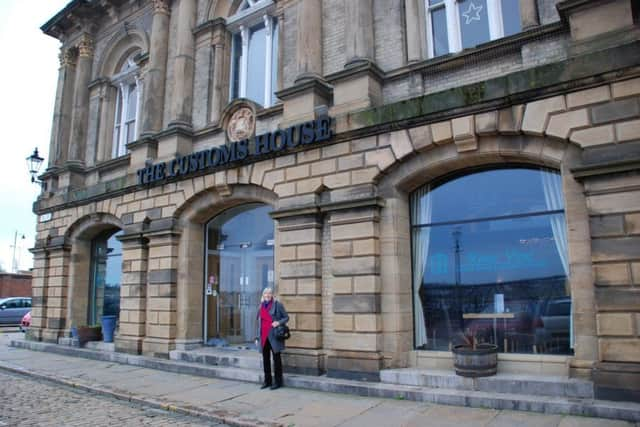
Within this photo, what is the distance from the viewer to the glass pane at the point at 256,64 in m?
13.1

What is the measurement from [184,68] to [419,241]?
8.47 meters

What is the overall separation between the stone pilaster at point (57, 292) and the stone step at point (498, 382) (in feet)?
40.5

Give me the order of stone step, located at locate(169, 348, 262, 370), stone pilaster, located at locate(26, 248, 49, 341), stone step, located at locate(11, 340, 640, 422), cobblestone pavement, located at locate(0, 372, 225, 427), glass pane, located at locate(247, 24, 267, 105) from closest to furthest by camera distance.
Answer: stone step, located at locate(11, 340, 640, 422), cobblestone pavement, located at locate(0, 372, 225, 427), stone step, located at locate(169, 348, 262, 370), glass pane, located at locate(247, 24, 267, 105), stone pilaster, located at locate(26, 248, 49, 341)

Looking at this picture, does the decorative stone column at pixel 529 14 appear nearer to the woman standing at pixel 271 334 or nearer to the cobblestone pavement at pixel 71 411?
the woman standing at pixel 271 334

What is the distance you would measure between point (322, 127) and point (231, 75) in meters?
5.08

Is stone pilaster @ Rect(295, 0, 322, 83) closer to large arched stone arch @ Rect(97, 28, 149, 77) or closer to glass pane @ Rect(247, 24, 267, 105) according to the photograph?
glass pane @ Rect(247, 24, 267, 105)

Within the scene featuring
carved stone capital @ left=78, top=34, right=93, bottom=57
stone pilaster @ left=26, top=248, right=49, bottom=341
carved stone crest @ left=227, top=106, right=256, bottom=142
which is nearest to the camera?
carved stone crest @ left=227, top=106, right=256, bottom=142

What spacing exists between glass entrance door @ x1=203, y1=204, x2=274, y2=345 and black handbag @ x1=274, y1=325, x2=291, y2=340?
9.34 feet

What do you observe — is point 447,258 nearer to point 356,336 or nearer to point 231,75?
point 356,336

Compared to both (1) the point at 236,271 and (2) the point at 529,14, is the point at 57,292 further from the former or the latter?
(2) the point at 529,14

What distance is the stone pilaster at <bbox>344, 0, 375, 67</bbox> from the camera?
9.98 metres

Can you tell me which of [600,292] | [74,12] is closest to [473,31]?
[600,292]

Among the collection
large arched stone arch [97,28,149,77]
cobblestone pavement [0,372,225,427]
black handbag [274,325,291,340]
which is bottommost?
cobblestone pavement [0,372,225,427]

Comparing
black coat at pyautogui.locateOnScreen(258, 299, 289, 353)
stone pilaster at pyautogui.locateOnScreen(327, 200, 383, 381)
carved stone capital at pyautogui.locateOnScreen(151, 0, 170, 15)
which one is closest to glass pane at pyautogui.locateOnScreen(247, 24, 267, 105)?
carved stone capital at pyautogui.locateOnScreen(151, 0, 170, 15)
